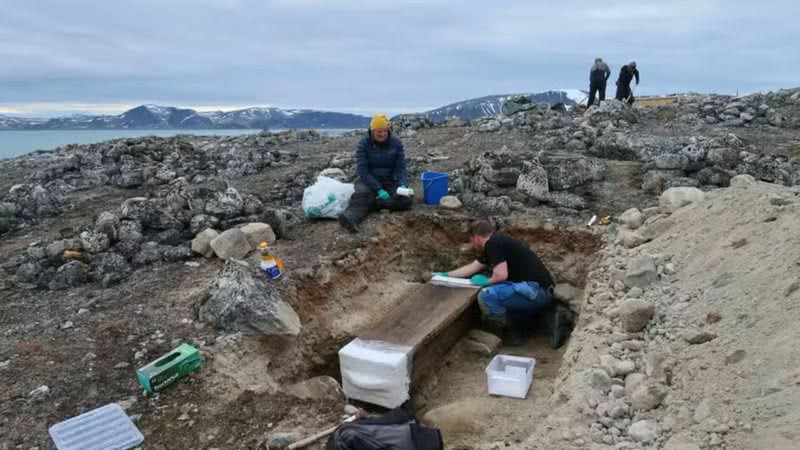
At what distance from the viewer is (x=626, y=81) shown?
16.2 metres

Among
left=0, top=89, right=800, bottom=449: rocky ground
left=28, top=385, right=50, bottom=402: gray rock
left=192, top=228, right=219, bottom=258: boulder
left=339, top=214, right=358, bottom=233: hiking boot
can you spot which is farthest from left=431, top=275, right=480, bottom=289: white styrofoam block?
left=28, top=385, right=50, bottom=402: gray rock

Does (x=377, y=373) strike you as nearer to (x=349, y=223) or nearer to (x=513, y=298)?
(x=513, y=298)

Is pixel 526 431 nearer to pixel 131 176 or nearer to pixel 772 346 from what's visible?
pixel 772 346

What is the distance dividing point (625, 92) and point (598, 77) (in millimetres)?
1172

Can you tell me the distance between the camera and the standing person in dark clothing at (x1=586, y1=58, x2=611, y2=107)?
15.6 m

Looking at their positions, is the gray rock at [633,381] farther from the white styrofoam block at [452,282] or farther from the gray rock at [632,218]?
the gray rock at [632,218]

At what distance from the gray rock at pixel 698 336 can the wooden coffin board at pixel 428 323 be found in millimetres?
2143

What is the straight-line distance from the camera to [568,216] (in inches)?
274

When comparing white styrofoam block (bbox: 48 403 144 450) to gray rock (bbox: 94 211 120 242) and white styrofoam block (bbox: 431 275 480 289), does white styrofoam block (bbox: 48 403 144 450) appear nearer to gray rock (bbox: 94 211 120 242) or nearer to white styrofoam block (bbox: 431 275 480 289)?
gray rock (bbox: 94 211 120 242)

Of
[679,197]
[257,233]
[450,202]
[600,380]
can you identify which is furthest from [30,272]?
[679,197]

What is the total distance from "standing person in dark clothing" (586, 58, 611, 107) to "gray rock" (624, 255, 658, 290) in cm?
1183

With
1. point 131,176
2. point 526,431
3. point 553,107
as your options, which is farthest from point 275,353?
point 553,107

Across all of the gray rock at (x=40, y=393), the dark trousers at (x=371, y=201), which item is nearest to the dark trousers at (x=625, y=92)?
the dark trousers at (x=371, y=201)

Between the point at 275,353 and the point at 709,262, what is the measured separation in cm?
354
